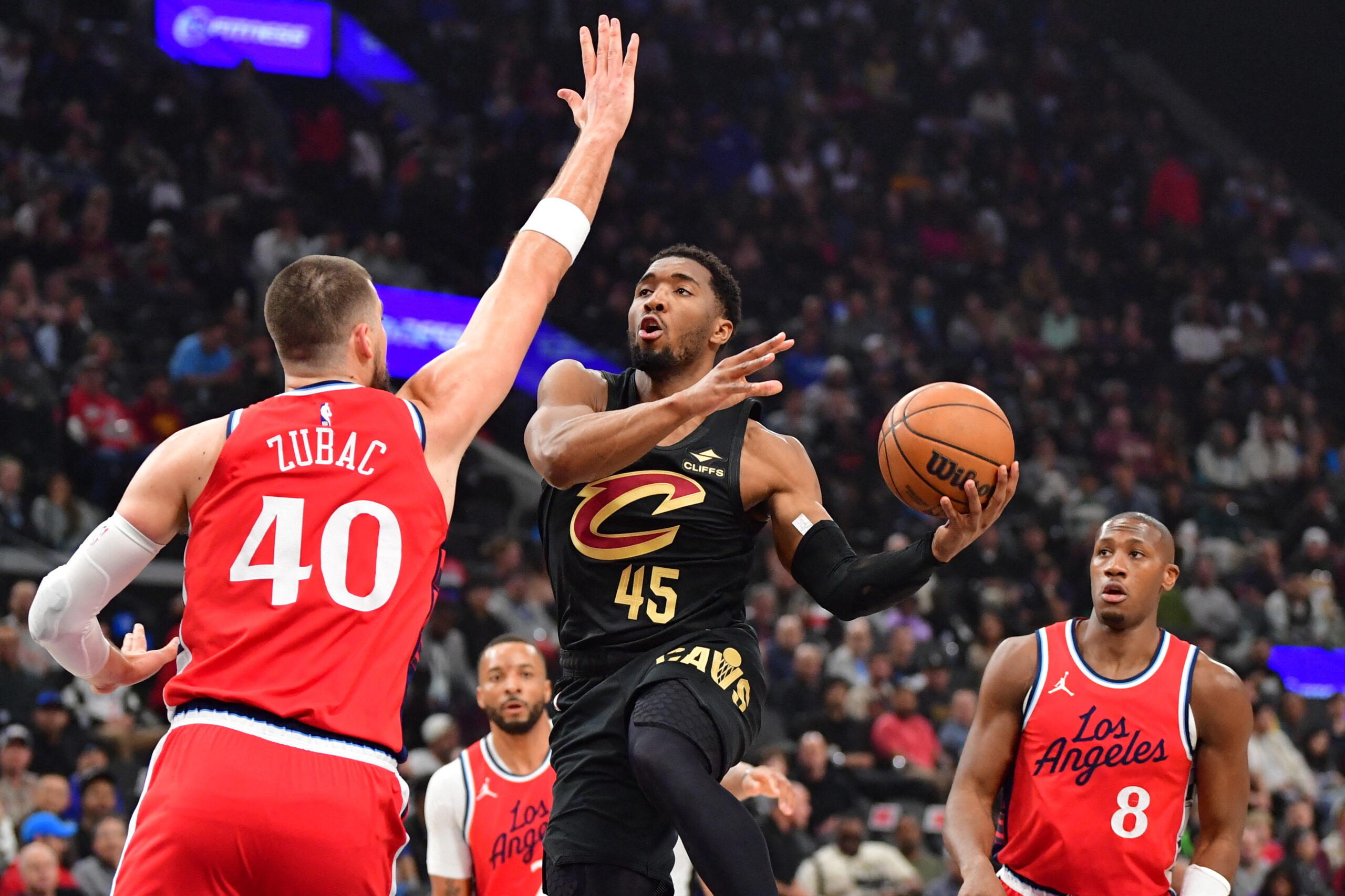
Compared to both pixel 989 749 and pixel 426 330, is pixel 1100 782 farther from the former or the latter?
pixel 426 330

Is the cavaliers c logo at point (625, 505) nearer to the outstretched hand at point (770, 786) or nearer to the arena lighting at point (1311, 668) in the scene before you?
the outstretched hand at point (770, 786)

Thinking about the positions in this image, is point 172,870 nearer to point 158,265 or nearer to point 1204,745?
point 1204,745

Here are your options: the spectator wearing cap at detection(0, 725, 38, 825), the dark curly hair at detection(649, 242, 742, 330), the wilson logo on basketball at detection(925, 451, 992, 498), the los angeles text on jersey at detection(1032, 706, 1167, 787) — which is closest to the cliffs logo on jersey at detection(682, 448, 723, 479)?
the dark curly hair at detection(649, 242, 742, 330)

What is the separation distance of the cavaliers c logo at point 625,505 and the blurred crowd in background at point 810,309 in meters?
5.18

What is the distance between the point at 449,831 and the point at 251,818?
3477mm

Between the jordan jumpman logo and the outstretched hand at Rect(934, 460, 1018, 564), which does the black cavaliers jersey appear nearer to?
the outstretched hand at Rect(934, 460, 1018, 564)

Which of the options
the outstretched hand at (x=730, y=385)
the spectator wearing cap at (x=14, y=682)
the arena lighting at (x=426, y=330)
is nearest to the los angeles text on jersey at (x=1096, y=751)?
the outstretched hand at (x=730, y=385)

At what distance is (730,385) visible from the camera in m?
3.83

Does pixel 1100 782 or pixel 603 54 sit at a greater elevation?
pixel 603 54

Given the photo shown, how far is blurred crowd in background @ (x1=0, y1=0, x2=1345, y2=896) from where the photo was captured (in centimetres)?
1143

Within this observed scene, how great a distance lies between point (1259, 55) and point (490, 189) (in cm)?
1410

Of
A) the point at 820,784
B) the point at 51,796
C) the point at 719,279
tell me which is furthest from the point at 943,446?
the point at 820,784

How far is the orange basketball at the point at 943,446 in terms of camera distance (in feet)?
13.7

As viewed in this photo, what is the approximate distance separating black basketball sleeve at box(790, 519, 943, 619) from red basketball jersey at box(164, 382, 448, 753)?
145 cm
